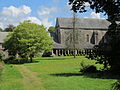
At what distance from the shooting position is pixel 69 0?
12250mm

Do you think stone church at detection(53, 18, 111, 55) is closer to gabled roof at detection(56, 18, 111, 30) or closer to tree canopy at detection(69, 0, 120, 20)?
gabled roof at detection(56, 18, 111, 30)

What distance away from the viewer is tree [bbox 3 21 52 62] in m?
42.4

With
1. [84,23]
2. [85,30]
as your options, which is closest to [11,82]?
[85,30]

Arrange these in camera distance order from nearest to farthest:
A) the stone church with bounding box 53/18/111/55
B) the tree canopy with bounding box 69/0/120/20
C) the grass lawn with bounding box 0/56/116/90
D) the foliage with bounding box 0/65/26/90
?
1. the tree canopy with bounding box 69/0/120/20
2. the grass lawn with bounding box 0/56/116/90
3. the foliage with bounding box 0/65/26/90
4. the stone church with bounding box 53/18/111/55

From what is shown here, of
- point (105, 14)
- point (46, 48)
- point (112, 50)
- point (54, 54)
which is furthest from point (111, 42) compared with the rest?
point (54, 54)

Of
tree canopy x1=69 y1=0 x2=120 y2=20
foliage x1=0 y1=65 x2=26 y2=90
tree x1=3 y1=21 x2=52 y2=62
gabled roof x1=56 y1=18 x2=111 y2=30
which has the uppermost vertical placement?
gabled roof x1=56 y1=18 x2=111 y2=30

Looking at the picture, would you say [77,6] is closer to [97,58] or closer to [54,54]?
[97,58]

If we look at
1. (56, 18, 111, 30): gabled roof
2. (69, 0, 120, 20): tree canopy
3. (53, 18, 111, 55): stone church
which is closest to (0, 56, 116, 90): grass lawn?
(69, 0, 120, 20): tree canopy

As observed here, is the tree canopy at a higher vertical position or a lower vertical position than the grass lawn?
higher

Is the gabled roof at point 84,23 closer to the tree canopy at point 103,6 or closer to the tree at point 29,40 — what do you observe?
the tree at point 29,40

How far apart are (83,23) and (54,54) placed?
63.9 feet

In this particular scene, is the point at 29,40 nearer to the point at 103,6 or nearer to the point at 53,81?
the point at 53,81

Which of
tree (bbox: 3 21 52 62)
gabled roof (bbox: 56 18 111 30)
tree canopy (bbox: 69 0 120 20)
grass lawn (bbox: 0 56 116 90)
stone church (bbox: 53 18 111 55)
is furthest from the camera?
gabled roof (bbox: 56 18 111 30)

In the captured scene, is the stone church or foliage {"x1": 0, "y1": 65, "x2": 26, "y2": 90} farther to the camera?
the stone church
